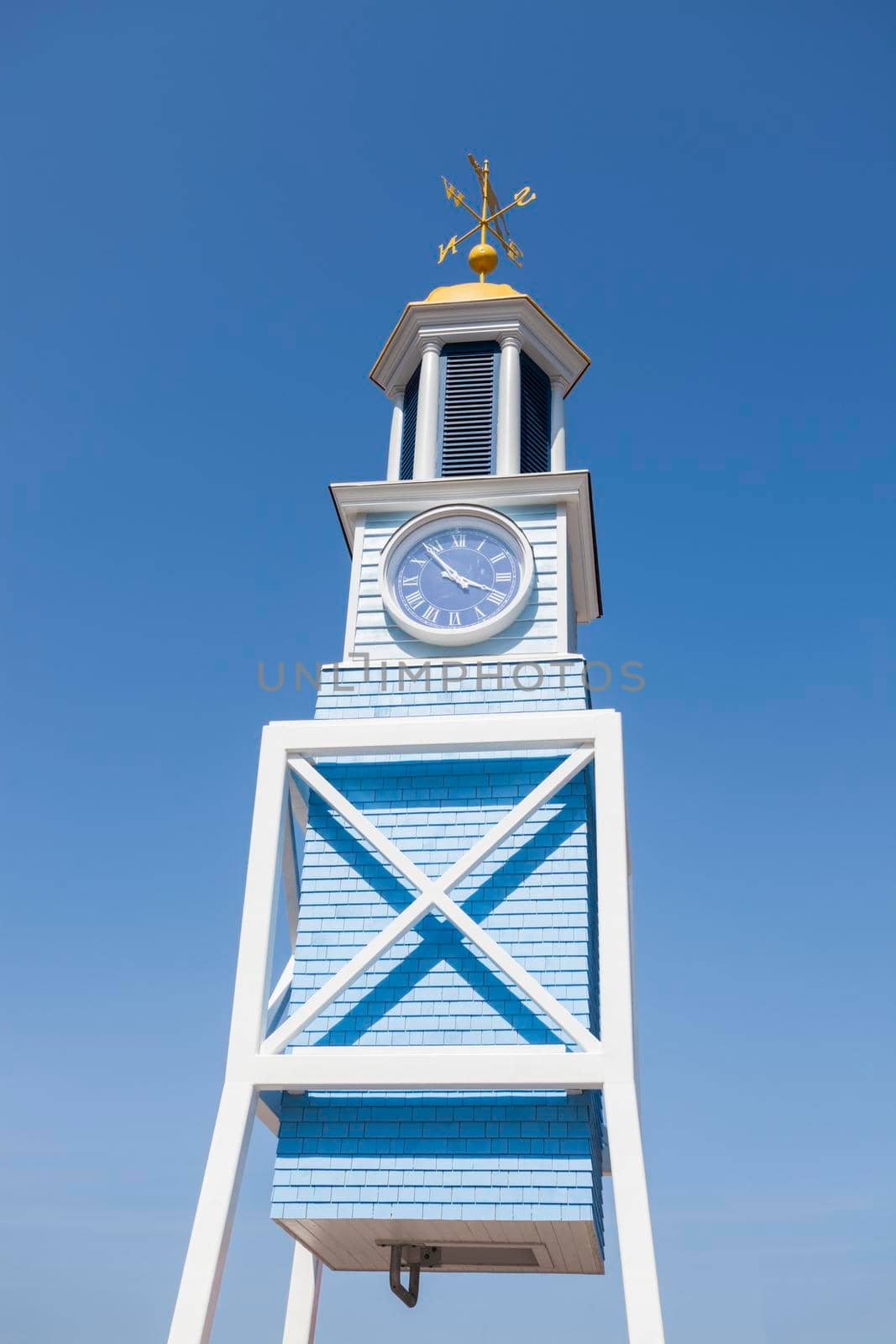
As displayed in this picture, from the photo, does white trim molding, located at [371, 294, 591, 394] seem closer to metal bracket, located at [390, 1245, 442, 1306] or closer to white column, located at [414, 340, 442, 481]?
white column, located at [414, 340, 442, 481]

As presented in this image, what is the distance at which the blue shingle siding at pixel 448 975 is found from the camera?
13977 mm

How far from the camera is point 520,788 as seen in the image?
15922 mm

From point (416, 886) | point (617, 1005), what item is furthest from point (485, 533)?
point (617, 1005)

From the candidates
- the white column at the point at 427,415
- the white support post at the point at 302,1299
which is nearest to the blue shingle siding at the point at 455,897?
the white support post at the point at 302,1299

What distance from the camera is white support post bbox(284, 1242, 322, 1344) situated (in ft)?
55.1

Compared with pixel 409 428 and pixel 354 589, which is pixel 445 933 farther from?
pixel 409 428

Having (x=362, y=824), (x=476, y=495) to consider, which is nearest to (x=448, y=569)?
(x=476, y=495)

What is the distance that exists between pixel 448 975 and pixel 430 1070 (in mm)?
1412

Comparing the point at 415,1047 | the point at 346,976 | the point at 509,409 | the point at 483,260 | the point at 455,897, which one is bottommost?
the point at 415,1047

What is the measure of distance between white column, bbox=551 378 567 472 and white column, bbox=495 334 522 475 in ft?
2.76

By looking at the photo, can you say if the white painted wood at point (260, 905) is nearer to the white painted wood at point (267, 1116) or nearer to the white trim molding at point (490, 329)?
the white painted wood at point (267, 1116)

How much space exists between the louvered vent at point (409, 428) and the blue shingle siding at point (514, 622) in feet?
5.45

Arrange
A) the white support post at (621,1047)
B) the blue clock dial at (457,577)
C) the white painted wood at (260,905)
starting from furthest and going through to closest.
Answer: the blue clock dial at (457,577) → the white painted wood at (260,905) → the white support post at (621,1047)

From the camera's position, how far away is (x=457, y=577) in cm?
1802
